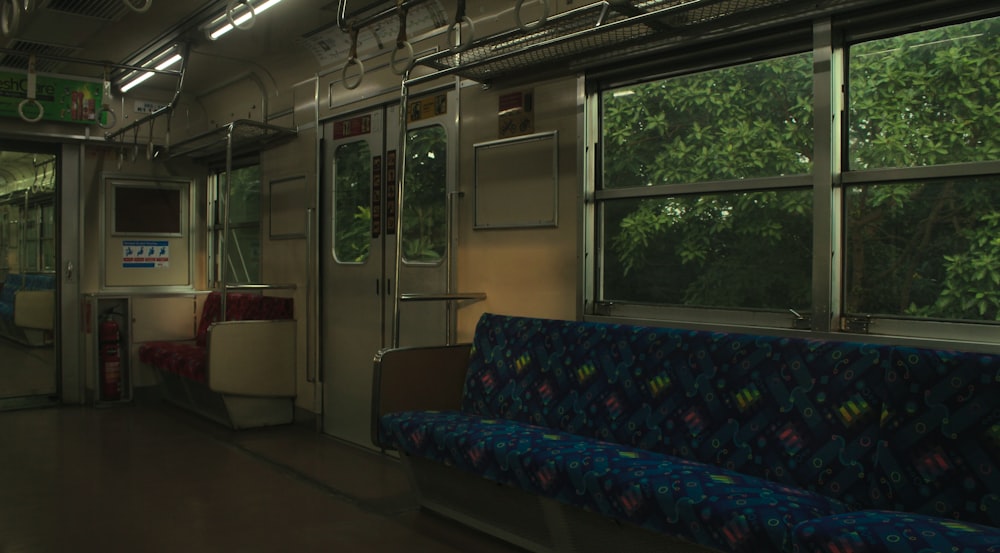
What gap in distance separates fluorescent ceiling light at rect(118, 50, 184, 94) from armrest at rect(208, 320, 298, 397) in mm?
2083

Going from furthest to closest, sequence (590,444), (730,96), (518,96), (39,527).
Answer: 1. (518,96)
2. (39,527)
3. (730,96)
4. (590,444)

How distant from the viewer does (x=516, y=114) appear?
429cm

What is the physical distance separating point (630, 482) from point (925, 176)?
1.51 m

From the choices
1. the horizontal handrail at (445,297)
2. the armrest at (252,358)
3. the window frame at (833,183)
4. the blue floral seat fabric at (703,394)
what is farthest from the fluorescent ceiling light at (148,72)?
the window frame at (833,183)

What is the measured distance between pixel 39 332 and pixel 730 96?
6493 mm

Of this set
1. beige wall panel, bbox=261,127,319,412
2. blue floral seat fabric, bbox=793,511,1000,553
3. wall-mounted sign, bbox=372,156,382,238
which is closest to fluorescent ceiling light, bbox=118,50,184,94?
beige wall panel, bbox=261,127,319,412

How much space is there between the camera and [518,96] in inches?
168

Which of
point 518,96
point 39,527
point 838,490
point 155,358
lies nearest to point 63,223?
point 155,358

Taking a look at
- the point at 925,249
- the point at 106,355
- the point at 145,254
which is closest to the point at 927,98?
the point at 925,249

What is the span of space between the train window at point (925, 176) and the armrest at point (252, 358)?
4.35 metres

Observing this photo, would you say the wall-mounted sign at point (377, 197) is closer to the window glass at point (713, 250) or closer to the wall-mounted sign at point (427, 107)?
A: the wall-mounted sign at point (427, 107)

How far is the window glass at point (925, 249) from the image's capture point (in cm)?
272

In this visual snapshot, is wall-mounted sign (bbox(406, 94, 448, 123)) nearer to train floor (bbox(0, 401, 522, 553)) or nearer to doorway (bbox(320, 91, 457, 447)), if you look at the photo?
doorway (bbox(320, 91, 457, 447))

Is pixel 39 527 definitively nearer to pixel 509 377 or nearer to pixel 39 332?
pixel 509 377
